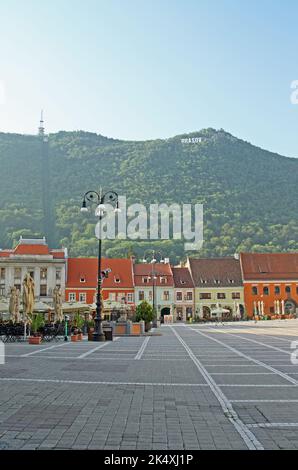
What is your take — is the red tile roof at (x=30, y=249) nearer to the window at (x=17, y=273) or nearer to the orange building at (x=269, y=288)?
the window at (x=17, y=273)

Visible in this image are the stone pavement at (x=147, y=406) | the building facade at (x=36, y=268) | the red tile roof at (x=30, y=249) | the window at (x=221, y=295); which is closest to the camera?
the stone pavement at (x=147, y=406)

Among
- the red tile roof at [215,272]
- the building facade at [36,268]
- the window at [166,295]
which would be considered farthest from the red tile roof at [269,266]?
the building facade at [36,268]

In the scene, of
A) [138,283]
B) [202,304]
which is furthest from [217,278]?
[138,283]

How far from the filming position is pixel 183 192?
10125cm

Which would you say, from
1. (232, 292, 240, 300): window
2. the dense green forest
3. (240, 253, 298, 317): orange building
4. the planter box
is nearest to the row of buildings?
(240, 253, 298, 317): orange building

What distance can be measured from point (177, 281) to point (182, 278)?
1133 millimetres

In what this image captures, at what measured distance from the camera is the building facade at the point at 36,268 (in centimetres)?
7056

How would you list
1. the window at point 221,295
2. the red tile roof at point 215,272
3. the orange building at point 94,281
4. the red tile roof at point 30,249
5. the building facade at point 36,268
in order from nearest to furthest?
1. the building facade at point 36,268
2. the red tile roof at point 30,249
3. the orange building at point 94,281
4. the window at point 221,295
5. the red tile roof at point 215,272

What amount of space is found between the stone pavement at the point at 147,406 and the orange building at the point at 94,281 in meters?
58.1

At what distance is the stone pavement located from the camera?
235 inches

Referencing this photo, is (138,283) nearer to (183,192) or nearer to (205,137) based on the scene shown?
(183,192)

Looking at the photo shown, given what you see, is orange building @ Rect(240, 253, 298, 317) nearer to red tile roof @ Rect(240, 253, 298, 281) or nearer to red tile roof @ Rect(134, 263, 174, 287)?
red tile roof @ Rect(240, 253, 298, 281)

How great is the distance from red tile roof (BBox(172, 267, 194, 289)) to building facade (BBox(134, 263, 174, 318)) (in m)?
1.45
